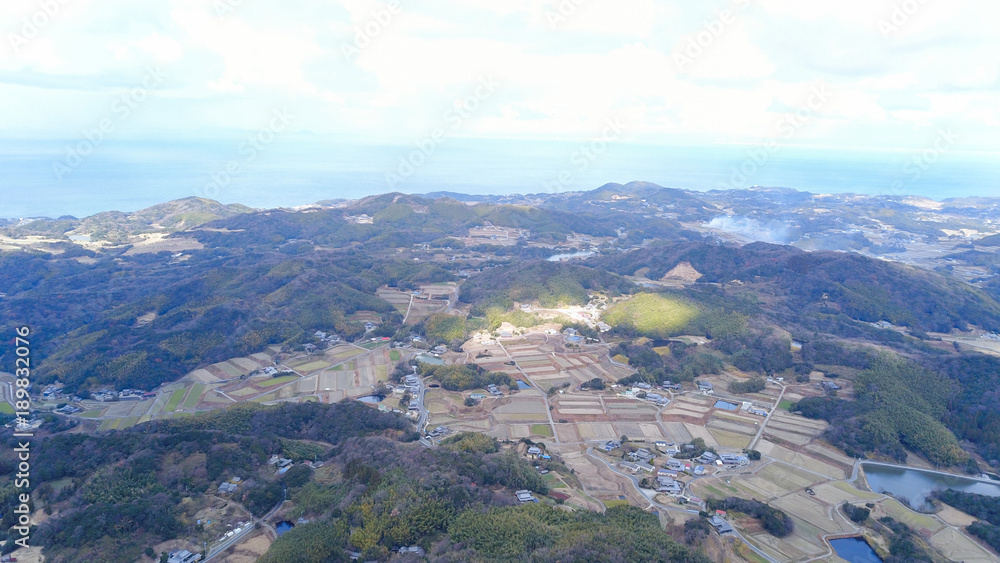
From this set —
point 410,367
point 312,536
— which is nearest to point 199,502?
point 312,536

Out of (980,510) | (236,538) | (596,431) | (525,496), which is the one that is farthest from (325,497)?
(980,510)

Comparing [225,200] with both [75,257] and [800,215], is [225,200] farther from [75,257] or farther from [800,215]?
[800,215]

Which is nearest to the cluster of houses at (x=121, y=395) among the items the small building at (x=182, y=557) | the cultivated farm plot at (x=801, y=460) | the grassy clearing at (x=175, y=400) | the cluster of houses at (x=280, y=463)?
the grassy clearing at (x=175, y=400)

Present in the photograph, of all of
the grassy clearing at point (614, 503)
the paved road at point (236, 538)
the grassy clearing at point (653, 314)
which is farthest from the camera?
the grassy clearing at point (653, 314)

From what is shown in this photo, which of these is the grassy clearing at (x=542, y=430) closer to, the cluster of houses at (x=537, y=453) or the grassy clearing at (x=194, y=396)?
the cluster of houses at (x=537, y=453)

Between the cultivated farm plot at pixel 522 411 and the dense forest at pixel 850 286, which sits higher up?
the dense forest at pixel 850 286

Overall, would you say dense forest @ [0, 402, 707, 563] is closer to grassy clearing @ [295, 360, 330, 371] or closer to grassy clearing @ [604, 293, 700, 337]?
grassy clearing @ [295, 360, 330, 371]
